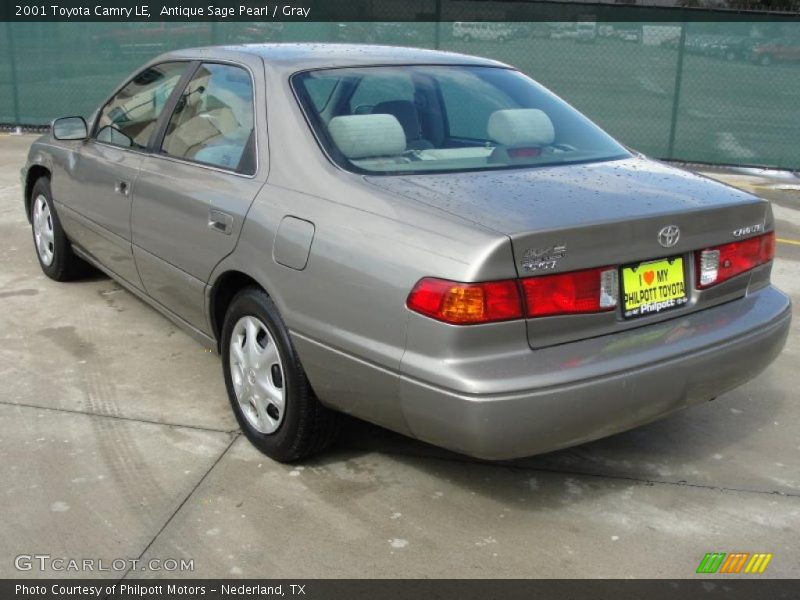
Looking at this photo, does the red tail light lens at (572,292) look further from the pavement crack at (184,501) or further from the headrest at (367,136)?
the pavement crack at (184,501)

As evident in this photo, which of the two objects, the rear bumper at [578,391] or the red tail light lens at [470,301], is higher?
the red tail light lens at [470,301]

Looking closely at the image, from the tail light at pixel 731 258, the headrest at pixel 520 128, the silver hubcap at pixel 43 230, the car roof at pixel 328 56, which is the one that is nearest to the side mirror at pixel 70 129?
the silver hubcap at pixel 43 230

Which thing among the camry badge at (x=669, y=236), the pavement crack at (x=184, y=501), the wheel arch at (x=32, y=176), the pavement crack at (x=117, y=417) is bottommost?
the pavement crack at (x=117, y=417)

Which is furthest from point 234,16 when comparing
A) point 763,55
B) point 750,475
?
point 750,475

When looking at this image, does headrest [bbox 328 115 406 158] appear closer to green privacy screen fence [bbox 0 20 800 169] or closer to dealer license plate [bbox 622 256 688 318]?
dealer license plate [bbox 622 256 688 318]

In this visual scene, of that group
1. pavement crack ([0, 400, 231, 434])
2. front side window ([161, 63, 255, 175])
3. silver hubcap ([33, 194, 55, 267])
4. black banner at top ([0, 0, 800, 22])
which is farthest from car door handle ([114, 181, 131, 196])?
black banner at top ([0, 0, 800, 22])

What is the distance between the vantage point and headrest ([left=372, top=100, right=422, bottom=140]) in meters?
3.72

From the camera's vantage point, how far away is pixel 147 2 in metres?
14.1

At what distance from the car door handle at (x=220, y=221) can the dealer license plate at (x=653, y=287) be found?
1.58m

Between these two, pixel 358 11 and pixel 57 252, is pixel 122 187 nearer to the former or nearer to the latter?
pixel 57 252

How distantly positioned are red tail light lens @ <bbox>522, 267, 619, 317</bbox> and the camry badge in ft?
0.75

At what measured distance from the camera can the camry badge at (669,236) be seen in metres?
3.06

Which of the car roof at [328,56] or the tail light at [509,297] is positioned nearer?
the tail light at [509,297]

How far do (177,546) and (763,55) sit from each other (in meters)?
10.2
